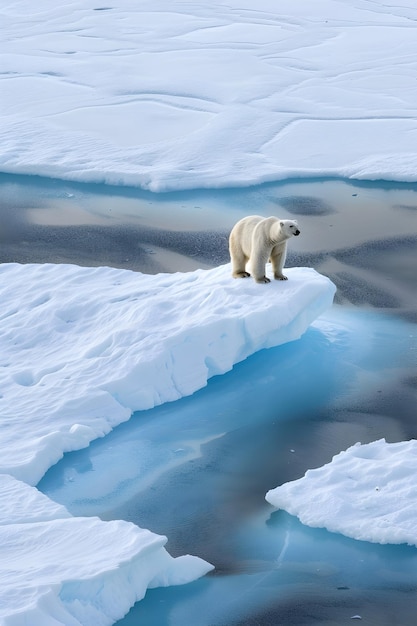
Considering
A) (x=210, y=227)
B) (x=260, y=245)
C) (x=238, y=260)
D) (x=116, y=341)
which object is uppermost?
(x=260, y=245)

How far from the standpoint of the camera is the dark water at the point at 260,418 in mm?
4297

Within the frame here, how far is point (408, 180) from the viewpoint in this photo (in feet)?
31.8

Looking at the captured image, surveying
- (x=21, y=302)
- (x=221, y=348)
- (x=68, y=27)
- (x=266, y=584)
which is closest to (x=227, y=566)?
(x=266, y=584)

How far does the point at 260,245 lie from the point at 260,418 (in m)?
1.19

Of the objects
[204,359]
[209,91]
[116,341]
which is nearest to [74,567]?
[204,359]

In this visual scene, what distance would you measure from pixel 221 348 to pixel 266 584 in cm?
197

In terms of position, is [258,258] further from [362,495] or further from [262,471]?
[362,495]

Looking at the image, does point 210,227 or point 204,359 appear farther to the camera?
point 210,227

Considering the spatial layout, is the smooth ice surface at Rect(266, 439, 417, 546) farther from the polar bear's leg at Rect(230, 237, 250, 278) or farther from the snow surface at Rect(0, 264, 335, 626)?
the polar bear's leg at Rect(230, 237, 250, 278)

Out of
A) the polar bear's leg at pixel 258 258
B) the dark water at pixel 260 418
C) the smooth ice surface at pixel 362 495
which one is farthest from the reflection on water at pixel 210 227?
the smooth ice surface at pixel 362 495

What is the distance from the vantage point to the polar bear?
20.6ft

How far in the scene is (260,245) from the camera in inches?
251

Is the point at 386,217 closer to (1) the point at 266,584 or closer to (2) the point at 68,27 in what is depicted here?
(1) the point at 266,584

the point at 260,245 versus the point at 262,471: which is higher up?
the point at 260,245
